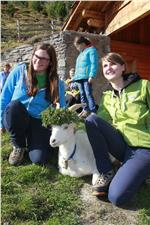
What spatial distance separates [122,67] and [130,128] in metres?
0.70

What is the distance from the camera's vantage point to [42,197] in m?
5.01

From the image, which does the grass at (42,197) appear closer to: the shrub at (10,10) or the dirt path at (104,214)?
the dirt path at (104,214)

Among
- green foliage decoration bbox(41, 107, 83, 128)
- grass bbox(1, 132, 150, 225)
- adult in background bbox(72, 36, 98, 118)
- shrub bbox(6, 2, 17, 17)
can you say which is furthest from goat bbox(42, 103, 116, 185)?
shrub bbox(6, 2, 17, 17)

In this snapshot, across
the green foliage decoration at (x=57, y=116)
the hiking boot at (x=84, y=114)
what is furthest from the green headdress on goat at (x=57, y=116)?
the hiking boot at (x=84, y=114)

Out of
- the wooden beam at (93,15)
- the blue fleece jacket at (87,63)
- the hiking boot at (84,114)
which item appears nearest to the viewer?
the hiking boot at (84,114)

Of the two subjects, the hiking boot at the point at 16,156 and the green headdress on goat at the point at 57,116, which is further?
the hiking boot at the point at 16,156

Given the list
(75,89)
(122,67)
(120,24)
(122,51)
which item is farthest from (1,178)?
(122,51)

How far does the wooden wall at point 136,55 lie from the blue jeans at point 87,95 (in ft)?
14.0

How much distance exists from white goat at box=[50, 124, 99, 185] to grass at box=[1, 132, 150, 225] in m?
0.12

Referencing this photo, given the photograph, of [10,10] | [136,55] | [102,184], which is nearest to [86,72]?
[102,184]

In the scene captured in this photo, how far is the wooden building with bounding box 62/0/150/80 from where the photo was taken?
9547 mm

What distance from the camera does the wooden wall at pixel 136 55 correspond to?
40.7 feet

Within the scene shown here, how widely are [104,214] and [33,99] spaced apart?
1.75m

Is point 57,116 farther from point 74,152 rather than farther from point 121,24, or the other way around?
point 121,24
